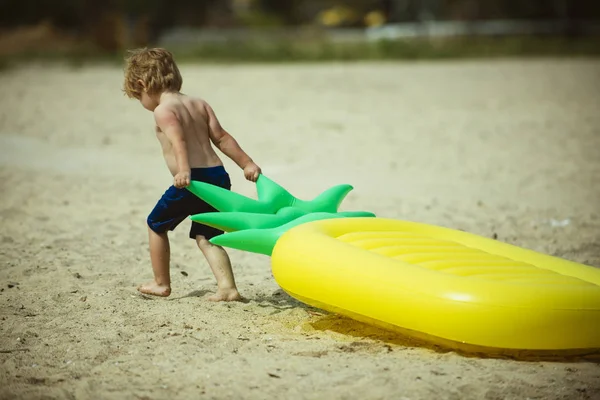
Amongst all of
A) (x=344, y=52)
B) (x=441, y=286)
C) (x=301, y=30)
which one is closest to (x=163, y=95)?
(x=441, y=286)

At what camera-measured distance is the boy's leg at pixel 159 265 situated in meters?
4.16

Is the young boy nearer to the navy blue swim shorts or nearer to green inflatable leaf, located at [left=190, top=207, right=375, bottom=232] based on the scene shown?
the navy blue swim shorts

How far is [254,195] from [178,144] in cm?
278

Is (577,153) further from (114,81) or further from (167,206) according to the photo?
(114,81)

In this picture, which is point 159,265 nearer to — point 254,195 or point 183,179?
point 183,179

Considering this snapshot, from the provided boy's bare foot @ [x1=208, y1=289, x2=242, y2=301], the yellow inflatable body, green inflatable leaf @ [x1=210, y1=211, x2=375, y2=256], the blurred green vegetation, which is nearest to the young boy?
boy's bare foot @ [x1=208, y1=289, x2=242, y2=301]

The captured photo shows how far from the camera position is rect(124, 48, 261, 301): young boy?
13.0 feet

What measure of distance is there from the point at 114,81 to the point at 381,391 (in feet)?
35.5

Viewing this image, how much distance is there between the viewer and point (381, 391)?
307 cm

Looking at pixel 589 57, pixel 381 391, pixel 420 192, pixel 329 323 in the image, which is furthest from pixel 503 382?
pixel 589 57

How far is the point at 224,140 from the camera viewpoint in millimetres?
4148

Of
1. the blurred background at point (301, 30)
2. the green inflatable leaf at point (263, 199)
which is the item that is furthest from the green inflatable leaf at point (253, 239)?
the blurred background at point (301, 30)

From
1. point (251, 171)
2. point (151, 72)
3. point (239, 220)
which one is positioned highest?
point (151, 72)

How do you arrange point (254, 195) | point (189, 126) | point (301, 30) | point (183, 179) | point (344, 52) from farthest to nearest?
point (301, 30), point (344, 52), point (254, 195), point (189, 126), point (183, 179)
